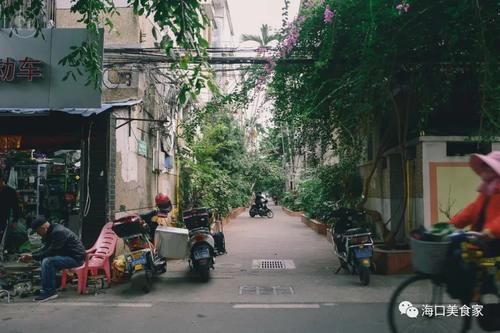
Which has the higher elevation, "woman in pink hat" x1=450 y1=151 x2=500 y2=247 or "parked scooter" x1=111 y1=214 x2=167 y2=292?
"woman in pink hat" x1=450 y1=151 x2=500 y2=247

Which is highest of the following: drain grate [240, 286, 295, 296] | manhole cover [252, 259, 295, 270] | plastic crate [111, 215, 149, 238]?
plastic crate [111, 215, 149, 238]

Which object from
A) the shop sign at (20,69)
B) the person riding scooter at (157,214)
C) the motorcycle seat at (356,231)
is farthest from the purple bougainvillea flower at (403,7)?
the shop sign at (20,69)

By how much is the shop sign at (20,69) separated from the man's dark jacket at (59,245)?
3.37 metres

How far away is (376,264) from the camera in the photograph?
9297 mm

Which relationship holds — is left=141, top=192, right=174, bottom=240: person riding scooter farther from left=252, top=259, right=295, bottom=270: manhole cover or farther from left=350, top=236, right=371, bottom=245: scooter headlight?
left=350, top=236, right=371, bottom=245: scooter headlight

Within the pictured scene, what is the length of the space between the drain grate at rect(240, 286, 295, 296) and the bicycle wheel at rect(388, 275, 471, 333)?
3.23 meters

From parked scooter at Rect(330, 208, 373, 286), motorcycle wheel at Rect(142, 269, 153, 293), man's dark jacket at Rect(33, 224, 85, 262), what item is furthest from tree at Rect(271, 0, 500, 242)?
man's dark jacket at Rect(33, 224, 85, 262)

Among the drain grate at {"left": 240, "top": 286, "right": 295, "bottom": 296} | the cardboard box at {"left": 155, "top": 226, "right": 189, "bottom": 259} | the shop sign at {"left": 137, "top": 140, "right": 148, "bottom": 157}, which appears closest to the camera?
the drain grate at {"left": 240, "top": 286, "right": 295, "bottom": 296}

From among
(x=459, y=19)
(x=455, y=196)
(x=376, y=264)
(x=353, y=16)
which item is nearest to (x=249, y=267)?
(x=376, y=264)

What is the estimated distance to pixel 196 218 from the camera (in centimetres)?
902

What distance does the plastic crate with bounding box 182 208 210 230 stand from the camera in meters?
9.00

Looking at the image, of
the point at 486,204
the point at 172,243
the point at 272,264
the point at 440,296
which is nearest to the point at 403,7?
the point at 486,204

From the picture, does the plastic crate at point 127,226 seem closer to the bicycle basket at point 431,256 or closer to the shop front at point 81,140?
the shop front at point 81,140

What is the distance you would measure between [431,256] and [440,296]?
430mm
